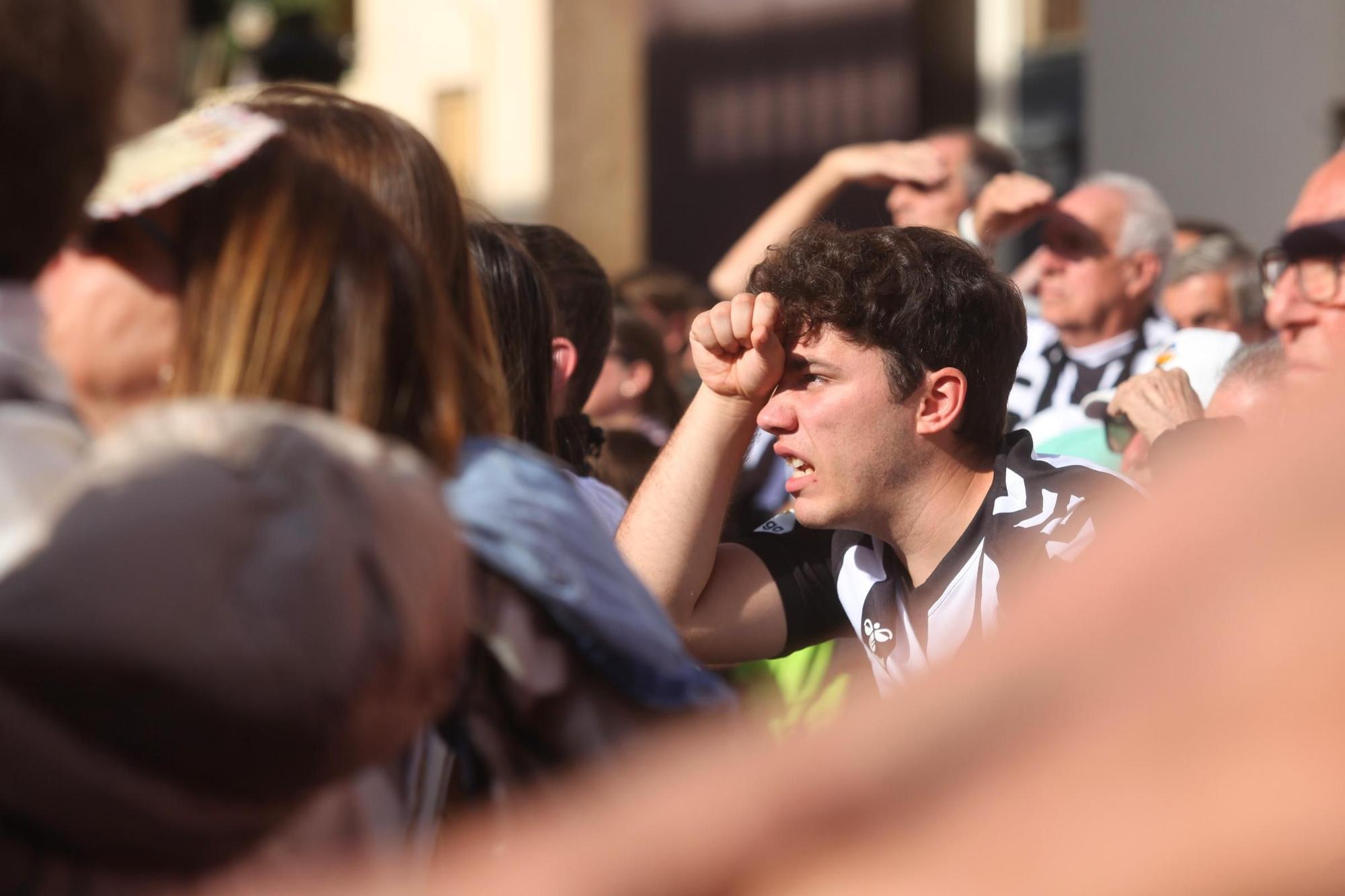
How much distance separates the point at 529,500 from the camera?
1.20 metres

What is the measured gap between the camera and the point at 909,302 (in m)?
2.66

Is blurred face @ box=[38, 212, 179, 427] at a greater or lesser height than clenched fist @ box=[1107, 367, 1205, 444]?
greater

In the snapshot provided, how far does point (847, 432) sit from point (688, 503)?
300 mm

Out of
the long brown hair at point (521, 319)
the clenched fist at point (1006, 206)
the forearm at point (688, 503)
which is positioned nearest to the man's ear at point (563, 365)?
the forearm at point (688, 503)

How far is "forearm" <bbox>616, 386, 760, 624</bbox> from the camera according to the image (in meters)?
2.67

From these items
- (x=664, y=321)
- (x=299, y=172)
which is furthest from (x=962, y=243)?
(x=664, y=321)

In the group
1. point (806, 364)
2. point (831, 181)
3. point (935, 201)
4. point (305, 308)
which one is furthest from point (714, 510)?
point (935, 201)

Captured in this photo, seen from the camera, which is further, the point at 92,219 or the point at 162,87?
the point at 162,87

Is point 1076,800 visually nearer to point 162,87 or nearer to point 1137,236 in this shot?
point 1137,236

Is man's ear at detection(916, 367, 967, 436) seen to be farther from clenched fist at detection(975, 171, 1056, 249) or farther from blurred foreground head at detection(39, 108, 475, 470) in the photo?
clenched fist at detection(975, 171, 1056, 249)

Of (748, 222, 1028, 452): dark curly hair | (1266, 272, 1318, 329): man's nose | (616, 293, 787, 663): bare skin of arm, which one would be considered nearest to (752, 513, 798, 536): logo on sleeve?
(616, 293, 787, 663): bare skin of arm

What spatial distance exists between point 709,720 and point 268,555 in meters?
0.43

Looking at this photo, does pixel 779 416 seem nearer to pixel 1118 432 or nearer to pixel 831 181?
pixel 1118 432

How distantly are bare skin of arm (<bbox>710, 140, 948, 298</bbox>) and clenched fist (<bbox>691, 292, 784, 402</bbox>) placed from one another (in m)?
1.25
